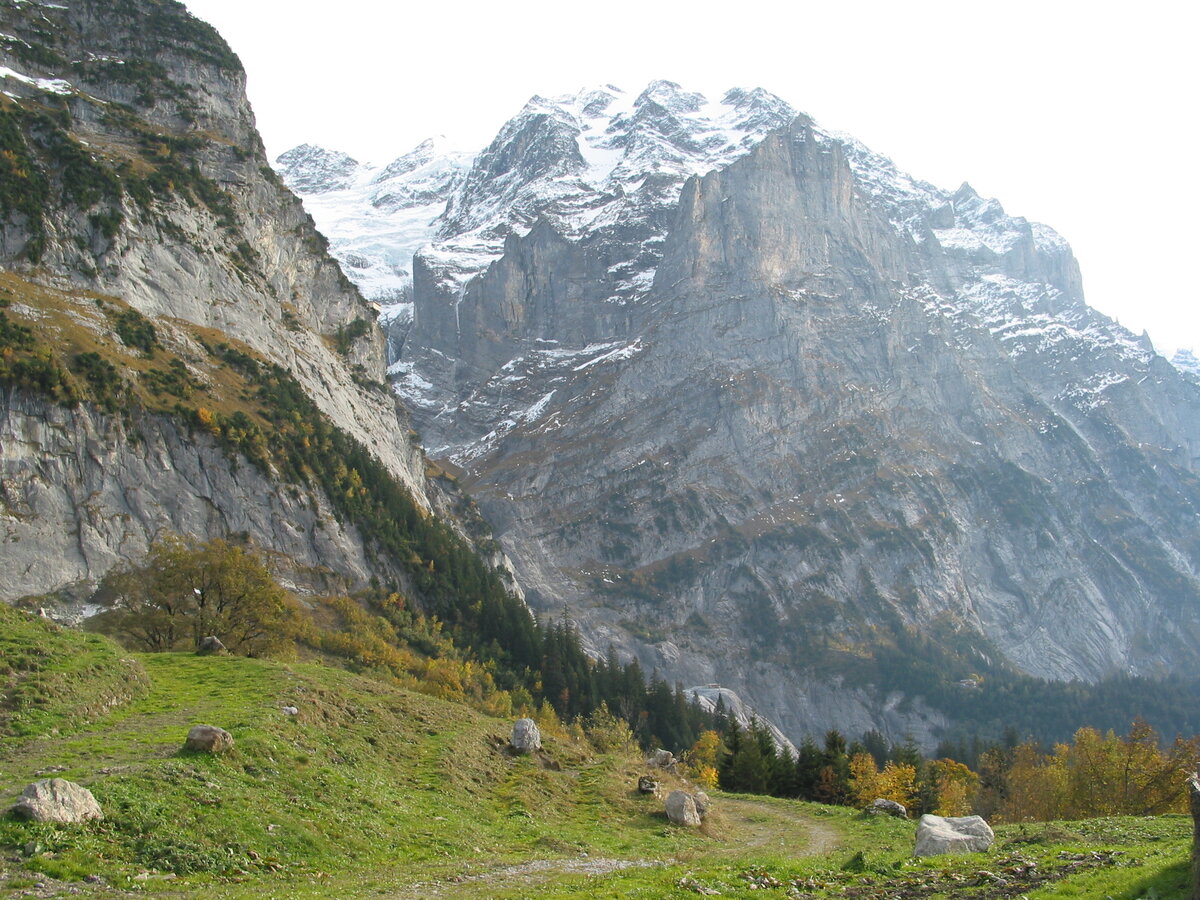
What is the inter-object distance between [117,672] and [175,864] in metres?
16.0

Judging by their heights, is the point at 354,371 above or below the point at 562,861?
above

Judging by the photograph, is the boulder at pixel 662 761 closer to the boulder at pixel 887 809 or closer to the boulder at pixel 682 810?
the boulder at pixel 887 809

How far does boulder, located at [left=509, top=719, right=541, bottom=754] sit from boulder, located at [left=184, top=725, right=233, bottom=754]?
17.0 metres

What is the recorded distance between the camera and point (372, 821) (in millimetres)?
27766

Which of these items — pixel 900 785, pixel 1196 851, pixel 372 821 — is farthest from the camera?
pixel 900 785

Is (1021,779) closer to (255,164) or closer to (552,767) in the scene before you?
(552,767)

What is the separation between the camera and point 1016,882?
20.1 m

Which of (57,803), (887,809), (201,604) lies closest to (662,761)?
(887,809)

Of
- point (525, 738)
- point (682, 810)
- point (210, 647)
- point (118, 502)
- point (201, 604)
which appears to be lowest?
point (682, 810)

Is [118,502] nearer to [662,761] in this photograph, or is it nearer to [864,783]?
[662,761]

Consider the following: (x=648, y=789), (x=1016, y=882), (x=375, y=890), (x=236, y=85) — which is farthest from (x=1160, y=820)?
(x=236, y=85)

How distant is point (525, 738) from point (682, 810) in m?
8.54

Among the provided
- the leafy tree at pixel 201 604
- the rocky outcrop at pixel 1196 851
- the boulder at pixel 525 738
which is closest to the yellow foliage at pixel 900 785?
→ the boulder at pixel 525 738

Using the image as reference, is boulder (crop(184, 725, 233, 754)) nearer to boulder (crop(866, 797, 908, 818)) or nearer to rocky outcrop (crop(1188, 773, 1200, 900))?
rocky outcrop (crop(1188, 773, 1200, 900))
